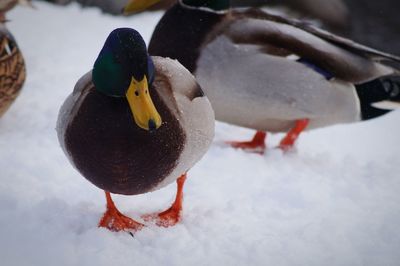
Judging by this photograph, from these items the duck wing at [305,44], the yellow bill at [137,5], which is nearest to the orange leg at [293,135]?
the duck wing at [305,44]

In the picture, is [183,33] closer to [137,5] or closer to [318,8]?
[137,5]

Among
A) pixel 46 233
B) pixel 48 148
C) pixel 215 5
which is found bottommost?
pixel 48 148

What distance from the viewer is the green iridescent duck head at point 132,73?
1888 millimetres

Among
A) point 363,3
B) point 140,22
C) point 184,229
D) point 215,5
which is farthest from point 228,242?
point 363,3

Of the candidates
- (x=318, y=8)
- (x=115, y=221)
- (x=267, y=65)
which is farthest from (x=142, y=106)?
(x=318, y=8)

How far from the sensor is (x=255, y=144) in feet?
11.8

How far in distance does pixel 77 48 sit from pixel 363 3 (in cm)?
337

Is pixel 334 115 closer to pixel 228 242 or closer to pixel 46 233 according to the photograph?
pixel 228 242

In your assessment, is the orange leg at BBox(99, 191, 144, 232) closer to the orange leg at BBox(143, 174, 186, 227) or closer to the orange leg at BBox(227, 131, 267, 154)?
the orange leg at BBox(143, 174, 186, 227)

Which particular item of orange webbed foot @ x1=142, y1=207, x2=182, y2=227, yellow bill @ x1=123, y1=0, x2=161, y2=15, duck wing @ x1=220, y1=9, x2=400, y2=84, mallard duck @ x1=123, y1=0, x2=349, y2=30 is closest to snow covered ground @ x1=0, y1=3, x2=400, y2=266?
orange webbed foot @ x1=142, y1=207, x2=182, y2=227

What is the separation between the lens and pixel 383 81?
11.5ft

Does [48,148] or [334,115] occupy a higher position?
[334,115]

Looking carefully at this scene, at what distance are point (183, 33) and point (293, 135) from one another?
0.98 meters

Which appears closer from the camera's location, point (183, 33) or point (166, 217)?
point (166, 217)
